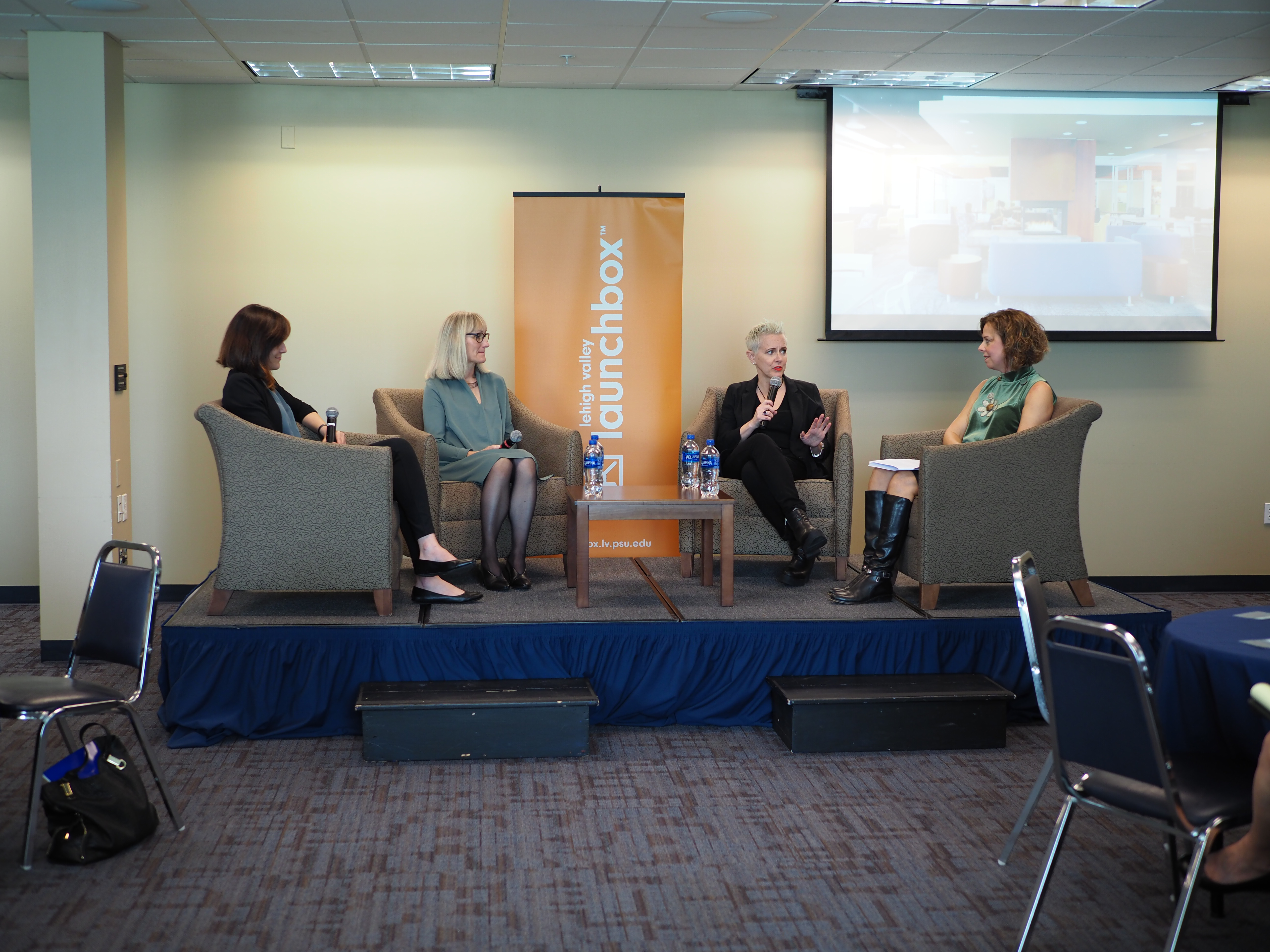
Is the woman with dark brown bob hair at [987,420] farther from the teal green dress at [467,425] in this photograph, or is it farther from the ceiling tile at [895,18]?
the teal green dress at [467,425]

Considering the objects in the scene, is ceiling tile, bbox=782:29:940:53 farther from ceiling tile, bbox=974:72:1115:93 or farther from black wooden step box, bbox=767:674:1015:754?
black wooden step box, bbox=767:674:1015:754

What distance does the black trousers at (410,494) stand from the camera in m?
4.03

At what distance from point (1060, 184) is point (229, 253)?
4.38 meters

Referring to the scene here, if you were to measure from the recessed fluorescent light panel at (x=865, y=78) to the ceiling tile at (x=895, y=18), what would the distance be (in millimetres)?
725

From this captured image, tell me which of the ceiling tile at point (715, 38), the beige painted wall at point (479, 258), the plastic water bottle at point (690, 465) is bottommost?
the plastic water bottle at point (690, 465)

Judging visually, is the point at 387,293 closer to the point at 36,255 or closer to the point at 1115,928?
the point at 36,255

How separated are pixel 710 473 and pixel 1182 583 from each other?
10.9 feet

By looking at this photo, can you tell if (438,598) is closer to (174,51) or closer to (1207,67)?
(174,51)

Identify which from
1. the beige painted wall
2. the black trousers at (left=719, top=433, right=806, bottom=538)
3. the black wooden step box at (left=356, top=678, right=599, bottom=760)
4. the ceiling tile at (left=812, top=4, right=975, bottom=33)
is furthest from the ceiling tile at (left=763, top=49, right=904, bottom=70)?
the black wooden step box at (left=356, top=678, right=599, bottom=760)

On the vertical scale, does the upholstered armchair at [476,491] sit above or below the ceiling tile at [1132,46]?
below

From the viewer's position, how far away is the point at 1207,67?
16.6 ft

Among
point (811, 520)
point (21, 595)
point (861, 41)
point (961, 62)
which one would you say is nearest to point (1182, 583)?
point (811, 520)

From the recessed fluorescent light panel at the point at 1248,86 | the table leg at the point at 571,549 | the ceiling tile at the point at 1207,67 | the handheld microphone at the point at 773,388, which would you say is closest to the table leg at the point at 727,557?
the table leg at the point at 571,549

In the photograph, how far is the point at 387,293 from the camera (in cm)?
556
